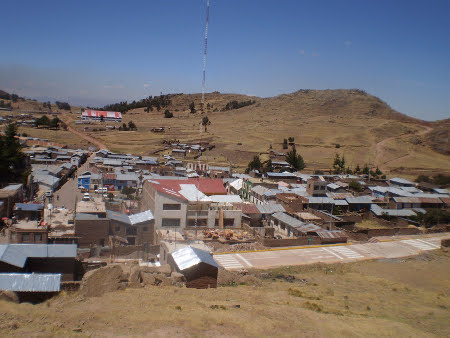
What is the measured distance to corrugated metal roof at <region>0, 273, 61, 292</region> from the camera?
10.4 m

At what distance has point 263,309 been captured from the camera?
11406mm

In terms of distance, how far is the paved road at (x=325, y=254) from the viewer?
2066 cm

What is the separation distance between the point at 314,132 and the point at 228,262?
74.1m

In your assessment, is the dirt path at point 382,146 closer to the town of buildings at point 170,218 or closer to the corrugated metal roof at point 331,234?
the town of buildings at point 170,218

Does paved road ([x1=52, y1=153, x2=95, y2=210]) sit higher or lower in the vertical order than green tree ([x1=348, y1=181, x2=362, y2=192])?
lower

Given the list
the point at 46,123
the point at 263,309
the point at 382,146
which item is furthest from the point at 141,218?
the point at 46,123

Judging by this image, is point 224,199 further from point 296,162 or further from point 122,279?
point 296,162

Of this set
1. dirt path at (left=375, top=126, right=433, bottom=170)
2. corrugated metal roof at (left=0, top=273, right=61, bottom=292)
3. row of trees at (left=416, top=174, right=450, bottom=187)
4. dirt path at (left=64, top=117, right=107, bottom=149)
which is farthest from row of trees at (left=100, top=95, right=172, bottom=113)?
corrugated metal roof at (left=0, top=273, right=61, bottom=292)

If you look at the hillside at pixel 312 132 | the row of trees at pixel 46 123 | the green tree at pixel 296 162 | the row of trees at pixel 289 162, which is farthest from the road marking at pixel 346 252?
the row of trees at pixel 46 123

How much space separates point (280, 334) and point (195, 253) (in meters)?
5.79

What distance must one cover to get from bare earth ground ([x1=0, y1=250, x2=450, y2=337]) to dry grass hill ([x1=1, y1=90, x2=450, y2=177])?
4440 centimetres

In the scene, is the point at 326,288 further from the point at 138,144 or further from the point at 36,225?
the point at 138,144

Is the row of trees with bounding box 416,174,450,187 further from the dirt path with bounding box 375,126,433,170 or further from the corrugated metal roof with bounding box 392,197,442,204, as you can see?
the corrugated metal roof with bounding box 392,197,442,204

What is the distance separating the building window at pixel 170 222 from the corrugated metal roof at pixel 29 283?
14714 millimetres
